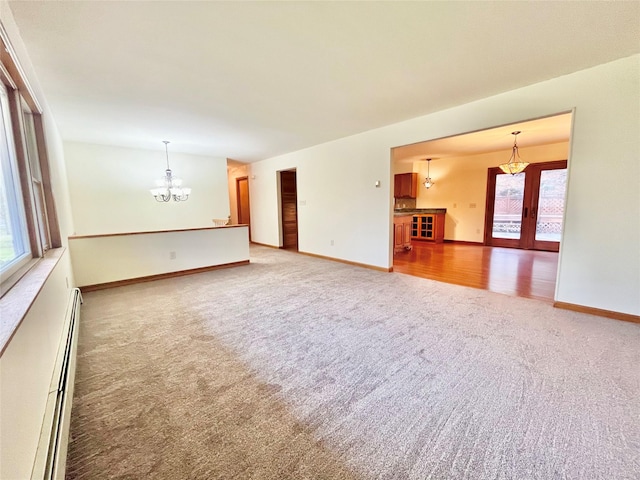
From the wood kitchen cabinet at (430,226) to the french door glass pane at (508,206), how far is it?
132 centimetres

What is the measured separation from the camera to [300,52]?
225 cm

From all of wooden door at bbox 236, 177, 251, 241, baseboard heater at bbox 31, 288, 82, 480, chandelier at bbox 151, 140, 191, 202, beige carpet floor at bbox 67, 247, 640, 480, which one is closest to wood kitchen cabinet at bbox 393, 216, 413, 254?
beige carpet floor at bbox 67, 247, 640, 480

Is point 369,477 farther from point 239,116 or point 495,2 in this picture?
point 239,116

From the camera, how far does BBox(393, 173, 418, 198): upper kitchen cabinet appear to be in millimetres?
8281

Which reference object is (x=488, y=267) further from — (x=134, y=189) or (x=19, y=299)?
(x=134, y=189)

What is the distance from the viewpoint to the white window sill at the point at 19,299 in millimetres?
904

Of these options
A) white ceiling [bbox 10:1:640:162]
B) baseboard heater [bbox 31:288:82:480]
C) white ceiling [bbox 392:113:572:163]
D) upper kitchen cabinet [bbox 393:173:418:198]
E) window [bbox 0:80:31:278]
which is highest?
white ceiling [bbox 10:1:640:162]

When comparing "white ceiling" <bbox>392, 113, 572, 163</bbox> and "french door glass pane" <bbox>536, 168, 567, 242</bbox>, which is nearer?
"white ceiling" <bbox>392, 113, 572, 163</bbox>

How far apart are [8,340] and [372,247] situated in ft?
14.7

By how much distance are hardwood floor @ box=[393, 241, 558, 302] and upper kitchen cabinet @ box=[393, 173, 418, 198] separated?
2.15 metres

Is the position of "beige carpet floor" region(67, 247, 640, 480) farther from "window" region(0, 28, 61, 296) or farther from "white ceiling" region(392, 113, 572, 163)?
"white ceiling" region(392, 113, 572, 163)

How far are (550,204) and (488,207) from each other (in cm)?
125

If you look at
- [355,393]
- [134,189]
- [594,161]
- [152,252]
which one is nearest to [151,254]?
[152,252]

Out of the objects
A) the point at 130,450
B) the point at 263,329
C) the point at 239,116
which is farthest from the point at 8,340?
the point at 239,116
